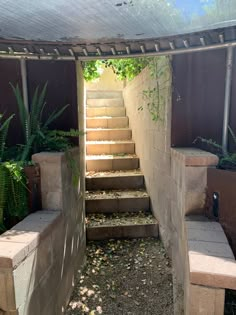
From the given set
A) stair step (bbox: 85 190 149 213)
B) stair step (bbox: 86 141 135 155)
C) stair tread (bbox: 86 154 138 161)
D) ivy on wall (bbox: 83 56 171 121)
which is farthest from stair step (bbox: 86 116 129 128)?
stair step (bbox: 85 190 149 213)

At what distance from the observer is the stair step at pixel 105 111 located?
19.4 feet

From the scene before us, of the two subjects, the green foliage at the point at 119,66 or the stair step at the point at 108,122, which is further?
the stair step at the point at 108,122

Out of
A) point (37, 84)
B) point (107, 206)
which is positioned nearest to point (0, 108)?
point (37, 84)

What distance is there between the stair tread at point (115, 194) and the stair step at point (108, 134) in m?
1.51

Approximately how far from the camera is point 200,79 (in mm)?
2516

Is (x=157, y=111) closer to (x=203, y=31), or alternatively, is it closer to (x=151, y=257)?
(x=203, y=31)

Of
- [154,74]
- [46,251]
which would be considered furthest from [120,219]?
[154,74]

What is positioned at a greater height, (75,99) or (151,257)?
(75,99)

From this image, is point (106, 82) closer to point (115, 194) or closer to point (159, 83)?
point (115, 194)

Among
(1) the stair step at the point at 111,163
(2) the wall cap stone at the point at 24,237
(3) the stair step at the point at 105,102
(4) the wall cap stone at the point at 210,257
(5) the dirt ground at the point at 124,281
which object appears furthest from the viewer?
(3) the stair step at the point at 105,102

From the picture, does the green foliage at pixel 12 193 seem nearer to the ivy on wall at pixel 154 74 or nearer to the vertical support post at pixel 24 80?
the vertical support post at pixel 24 80

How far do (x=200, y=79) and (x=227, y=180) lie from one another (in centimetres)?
112

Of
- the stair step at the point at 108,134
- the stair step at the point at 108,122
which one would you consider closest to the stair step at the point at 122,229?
the stair step at the point at 108,134

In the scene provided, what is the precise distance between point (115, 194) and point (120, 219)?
45 cm
